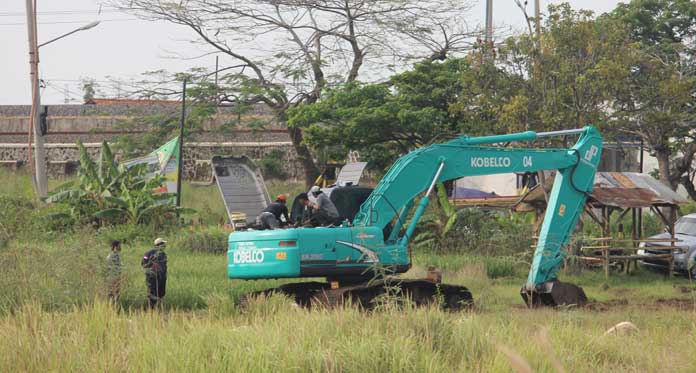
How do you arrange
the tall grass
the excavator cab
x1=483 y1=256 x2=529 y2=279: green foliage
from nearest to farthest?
the tall grass, the excavator cab, x1=483 y1=256 x2=529 y2=279: green foliage

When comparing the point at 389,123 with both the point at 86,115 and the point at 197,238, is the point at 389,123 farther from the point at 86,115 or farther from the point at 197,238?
the point at 86,115

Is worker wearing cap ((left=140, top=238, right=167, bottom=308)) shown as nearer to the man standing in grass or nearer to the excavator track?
the man standing in grass

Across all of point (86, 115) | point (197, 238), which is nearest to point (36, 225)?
point (197, 238)

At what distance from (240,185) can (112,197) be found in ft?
21.9

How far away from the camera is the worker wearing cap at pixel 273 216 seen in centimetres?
1856

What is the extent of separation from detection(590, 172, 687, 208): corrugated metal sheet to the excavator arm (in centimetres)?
495

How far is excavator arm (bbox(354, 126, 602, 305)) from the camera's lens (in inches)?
740

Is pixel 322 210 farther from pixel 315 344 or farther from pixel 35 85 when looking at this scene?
pixel 35 85

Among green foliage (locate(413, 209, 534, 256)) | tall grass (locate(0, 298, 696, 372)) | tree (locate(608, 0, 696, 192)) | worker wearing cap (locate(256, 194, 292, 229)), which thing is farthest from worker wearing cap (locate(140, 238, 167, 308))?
tree (locate(608, 0, 696, 192))

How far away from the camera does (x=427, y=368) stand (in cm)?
1020

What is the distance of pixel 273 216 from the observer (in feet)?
61.4

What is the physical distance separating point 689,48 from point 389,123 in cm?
1218

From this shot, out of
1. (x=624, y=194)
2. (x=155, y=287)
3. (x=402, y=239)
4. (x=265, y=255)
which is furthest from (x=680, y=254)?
(x=155, y=287)

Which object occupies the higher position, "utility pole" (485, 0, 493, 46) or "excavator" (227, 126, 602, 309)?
"utility pole" (485, 0, 493, 46)
